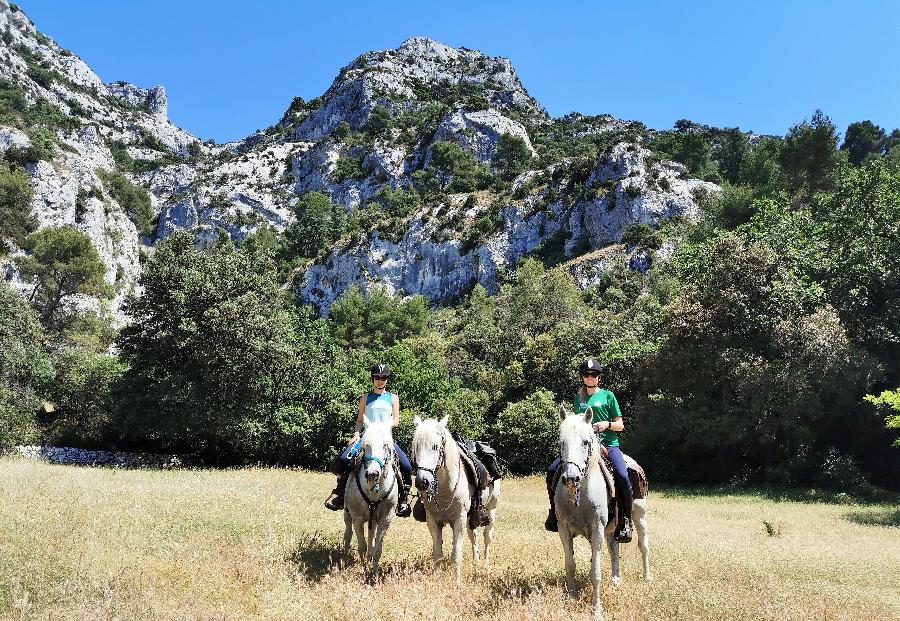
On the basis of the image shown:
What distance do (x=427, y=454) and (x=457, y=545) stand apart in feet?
5.67

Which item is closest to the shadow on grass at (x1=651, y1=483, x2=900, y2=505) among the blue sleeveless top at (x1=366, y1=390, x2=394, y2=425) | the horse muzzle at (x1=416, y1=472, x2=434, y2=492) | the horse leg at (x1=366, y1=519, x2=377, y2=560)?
the horse leg at (x1=366, y1=519, x2=377, y2=560)

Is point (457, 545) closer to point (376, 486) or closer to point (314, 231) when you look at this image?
point (376, 486)

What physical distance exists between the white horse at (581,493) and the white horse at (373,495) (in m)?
2.72

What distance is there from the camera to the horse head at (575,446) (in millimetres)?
6812

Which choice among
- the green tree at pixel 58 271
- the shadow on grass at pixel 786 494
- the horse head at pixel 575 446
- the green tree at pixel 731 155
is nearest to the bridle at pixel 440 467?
the horse head at pixel 575 446

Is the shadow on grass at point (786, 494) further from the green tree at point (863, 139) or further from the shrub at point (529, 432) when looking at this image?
the green tree at point (863, 139)

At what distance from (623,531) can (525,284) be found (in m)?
45.7

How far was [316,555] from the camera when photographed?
9.75 metres

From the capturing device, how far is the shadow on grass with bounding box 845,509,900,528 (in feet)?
58.7

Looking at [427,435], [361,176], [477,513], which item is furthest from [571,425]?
[361,176]

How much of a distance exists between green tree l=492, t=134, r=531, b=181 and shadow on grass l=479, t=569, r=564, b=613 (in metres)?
120

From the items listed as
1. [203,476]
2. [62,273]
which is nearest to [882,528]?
[203,476]

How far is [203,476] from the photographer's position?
871 inches

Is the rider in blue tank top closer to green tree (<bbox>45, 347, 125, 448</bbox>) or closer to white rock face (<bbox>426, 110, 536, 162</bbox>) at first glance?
green tree (<bbox>45, 347, 125, 448</bbox>)
